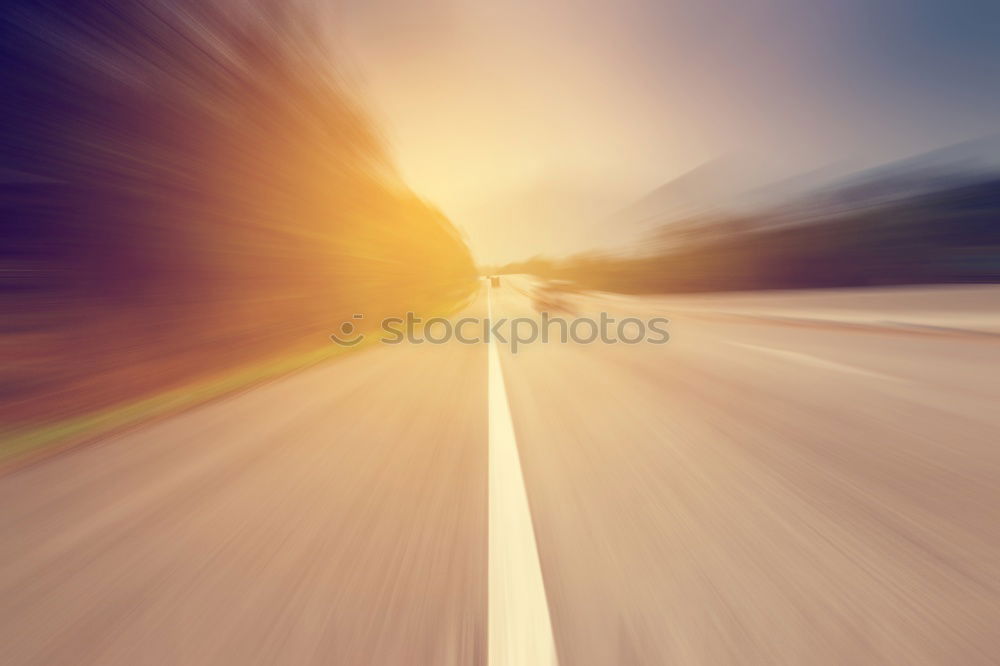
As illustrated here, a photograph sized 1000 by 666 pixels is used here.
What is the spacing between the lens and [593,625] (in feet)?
5.08

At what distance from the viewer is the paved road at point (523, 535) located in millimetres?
1488

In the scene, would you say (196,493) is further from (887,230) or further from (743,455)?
(887,230)

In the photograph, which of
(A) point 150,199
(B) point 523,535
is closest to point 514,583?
(B) point 523,535

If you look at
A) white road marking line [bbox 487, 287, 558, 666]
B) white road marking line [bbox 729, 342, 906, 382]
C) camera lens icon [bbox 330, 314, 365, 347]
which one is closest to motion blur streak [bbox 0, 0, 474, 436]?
camera lens icon [bbox 330, 314, 365, 347]

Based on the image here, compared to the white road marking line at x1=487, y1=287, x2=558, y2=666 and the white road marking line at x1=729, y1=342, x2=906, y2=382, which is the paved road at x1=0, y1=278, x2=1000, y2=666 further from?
the white road marking line at x1=729, y1=342, x2=906, y2=382

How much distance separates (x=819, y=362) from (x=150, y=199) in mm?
8829

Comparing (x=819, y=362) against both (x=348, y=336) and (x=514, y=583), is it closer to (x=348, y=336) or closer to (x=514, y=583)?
(x=514, y=583)

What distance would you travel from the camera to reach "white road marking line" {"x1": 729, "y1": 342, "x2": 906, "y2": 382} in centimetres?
545

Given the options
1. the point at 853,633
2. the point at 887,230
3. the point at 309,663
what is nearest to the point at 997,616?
the point at 853,633

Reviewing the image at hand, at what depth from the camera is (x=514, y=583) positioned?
1763 millimetres

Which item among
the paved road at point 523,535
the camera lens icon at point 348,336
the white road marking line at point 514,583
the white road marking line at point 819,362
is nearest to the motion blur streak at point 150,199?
the camera lens icon at point 348,336

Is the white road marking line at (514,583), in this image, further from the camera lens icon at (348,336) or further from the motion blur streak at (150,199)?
the camera lens icon at (348,336)

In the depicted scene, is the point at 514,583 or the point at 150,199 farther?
the point at 150,199

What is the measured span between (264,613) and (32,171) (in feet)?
17.5
